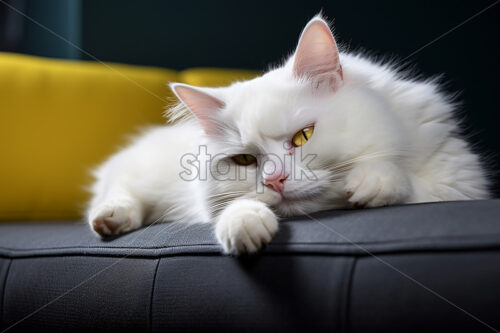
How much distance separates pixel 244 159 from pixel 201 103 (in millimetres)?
229

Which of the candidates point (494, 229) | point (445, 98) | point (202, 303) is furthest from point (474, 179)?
point (202, 303)

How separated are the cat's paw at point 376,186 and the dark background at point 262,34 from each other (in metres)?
1.91

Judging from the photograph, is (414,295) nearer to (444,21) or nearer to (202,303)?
(202,303)

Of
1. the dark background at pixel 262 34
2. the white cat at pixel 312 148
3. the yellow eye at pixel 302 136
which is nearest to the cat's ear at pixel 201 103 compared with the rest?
the white cat at pixel 312 148

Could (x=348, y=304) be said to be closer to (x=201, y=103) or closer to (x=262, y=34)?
(x=201, y=103)

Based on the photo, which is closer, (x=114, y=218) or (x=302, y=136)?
Answer: (x=302, y=136)

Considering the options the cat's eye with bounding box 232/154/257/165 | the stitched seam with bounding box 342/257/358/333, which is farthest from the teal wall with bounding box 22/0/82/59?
the stitched seam with bounding box 342/257/358/333

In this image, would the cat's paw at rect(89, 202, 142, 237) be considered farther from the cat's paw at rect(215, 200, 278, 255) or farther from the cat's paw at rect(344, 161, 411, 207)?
the cat's paw at rect(344, 161, 411, 207)

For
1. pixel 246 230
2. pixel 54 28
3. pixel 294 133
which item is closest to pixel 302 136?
pixel 294 133

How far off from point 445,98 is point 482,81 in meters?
1.58

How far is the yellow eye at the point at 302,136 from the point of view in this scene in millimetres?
1064

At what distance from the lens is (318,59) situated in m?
1.14

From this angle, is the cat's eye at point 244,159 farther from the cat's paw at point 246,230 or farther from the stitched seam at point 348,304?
the stitched seam at point 348,304

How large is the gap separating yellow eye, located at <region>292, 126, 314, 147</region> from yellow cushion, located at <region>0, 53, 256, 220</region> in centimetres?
123
